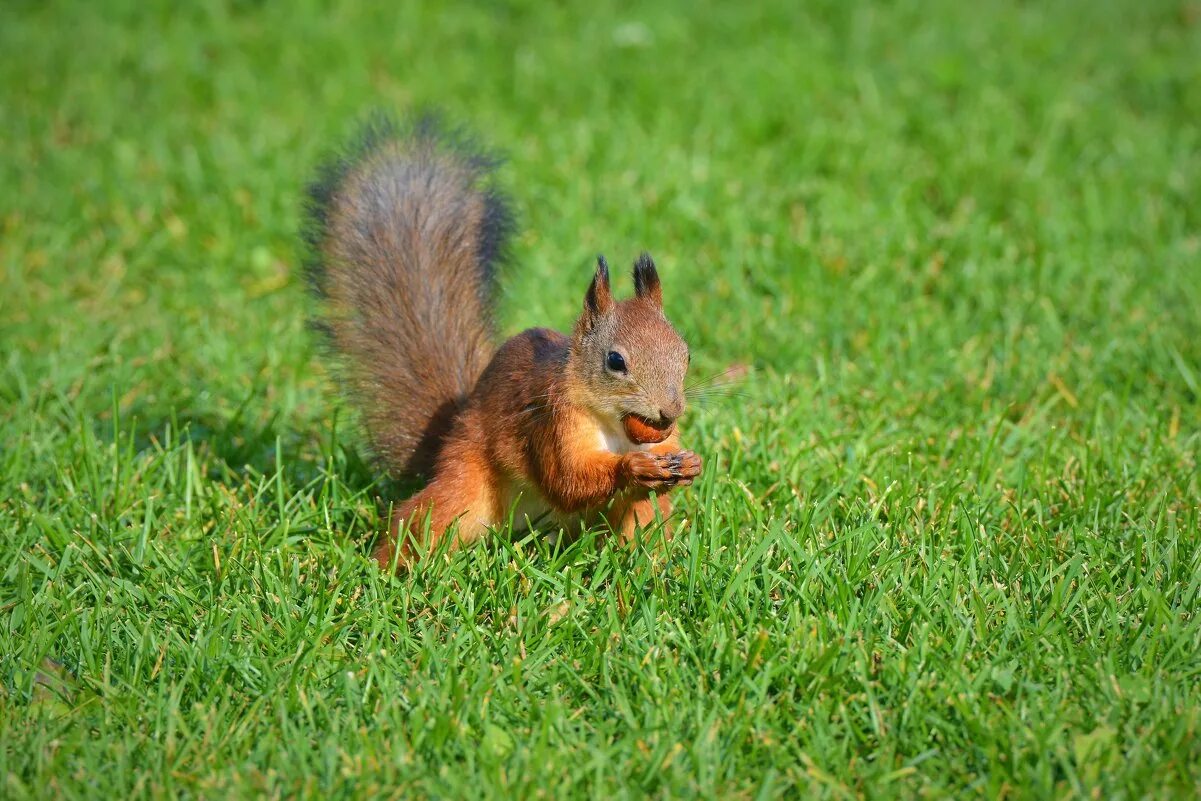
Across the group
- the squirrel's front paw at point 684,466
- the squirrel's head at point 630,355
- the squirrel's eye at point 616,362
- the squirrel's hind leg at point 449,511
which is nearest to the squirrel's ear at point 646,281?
the squirrel's head at point 630,355

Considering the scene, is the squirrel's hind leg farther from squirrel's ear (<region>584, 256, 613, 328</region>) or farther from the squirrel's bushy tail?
squirrel's ear (<region>584, 256, 613, 328</region>)

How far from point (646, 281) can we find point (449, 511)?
563 millimetres

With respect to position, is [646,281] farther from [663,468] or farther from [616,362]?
[663,468]

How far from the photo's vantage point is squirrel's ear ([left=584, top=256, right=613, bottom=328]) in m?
2.22

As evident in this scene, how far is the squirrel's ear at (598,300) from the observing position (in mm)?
2223

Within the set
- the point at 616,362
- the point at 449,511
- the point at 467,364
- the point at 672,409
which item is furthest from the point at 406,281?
the point at 672,409

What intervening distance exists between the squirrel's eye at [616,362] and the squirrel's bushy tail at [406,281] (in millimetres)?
530

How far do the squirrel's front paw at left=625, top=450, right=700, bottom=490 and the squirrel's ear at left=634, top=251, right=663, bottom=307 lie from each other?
0.29 m

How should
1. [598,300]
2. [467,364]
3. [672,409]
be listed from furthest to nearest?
[467,364] < [598,300] < [672,409]

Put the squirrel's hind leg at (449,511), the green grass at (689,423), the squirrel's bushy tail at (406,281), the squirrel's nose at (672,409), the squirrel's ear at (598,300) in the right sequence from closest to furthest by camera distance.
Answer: the green grass at (689,423) → the squirrel's nose at (672,409) → the squirrel's ear at (598,300) → the squirrel's hind leg at (449,511) → the squirrel's bushy tail at (406,281)

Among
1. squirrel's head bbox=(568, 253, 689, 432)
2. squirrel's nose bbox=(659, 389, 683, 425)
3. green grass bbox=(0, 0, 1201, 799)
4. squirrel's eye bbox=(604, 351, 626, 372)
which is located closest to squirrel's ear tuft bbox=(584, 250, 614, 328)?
squirrel's head bbox=(568, 253, 689, 432)

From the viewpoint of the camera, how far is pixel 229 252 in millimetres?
4035

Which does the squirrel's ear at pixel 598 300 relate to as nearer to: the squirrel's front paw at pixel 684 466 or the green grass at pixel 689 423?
the squirrel's front paw at pixel 684 466

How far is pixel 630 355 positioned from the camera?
2.14 meters
